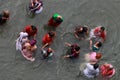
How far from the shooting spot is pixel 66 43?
15297 millimetres

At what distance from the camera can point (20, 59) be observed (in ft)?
47.7

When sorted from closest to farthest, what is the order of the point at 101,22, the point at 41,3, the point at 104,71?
the point at 104,71
the point at 41,3
the point at 101,22

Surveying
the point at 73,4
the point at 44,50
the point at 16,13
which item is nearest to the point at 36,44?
the point at 44,50

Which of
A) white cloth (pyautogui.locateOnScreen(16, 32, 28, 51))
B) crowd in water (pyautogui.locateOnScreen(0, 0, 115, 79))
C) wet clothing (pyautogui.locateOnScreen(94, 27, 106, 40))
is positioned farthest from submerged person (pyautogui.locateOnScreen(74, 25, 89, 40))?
white cloth (pyautogui.locateOnScreen(16, 32, 28, 51))

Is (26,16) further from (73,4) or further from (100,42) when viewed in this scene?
(100,42)

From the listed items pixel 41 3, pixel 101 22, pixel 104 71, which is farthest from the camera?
pixel 101 22

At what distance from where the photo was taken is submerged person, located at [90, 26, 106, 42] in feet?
49.8

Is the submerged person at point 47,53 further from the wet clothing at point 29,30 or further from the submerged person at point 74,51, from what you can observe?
the wet clothing at point 29,30

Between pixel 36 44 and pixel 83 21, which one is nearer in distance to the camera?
pixel 36 44

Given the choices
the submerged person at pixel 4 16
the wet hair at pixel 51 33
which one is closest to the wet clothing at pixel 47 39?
the wet hair at pixel 51 33

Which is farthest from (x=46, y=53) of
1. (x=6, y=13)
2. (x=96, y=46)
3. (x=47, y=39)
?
(x=6, y=13)

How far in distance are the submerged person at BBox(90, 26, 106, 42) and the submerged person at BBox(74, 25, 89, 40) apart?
10.2 inches

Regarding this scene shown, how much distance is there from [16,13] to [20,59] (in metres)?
2.23

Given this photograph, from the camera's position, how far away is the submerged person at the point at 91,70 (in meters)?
14.0
